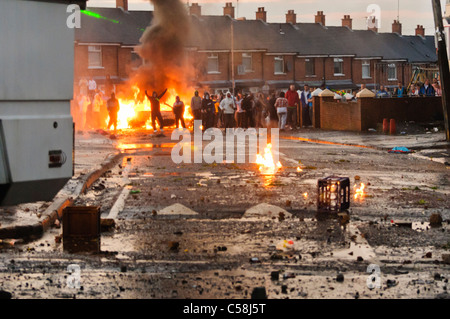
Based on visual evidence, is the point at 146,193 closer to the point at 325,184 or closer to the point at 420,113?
the point at 325,184

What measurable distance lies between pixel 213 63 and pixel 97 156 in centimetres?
4314

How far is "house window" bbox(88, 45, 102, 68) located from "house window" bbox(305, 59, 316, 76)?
1855 centimetres

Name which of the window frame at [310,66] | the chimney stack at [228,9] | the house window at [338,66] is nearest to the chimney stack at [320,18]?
the house window at [338,66]

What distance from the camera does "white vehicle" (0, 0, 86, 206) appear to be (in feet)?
22.1

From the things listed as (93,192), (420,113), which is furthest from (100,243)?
(420,113)

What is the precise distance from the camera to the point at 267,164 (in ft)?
63.6

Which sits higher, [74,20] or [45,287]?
[74,20]

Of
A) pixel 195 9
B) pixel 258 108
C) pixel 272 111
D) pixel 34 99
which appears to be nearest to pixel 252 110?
pixel 272 111

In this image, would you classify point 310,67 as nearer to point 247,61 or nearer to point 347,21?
point 247,61

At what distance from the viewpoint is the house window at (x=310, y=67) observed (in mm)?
69750

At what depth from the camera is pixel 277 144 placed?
2644 cm

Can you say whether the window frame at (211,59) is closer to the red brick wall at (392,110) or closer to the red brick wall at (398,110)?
the red brick wall at (392,110)

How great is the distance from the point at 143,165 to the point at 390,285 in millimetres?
12593

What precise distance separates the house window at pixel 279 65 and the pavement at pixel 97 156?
33.0 metres
